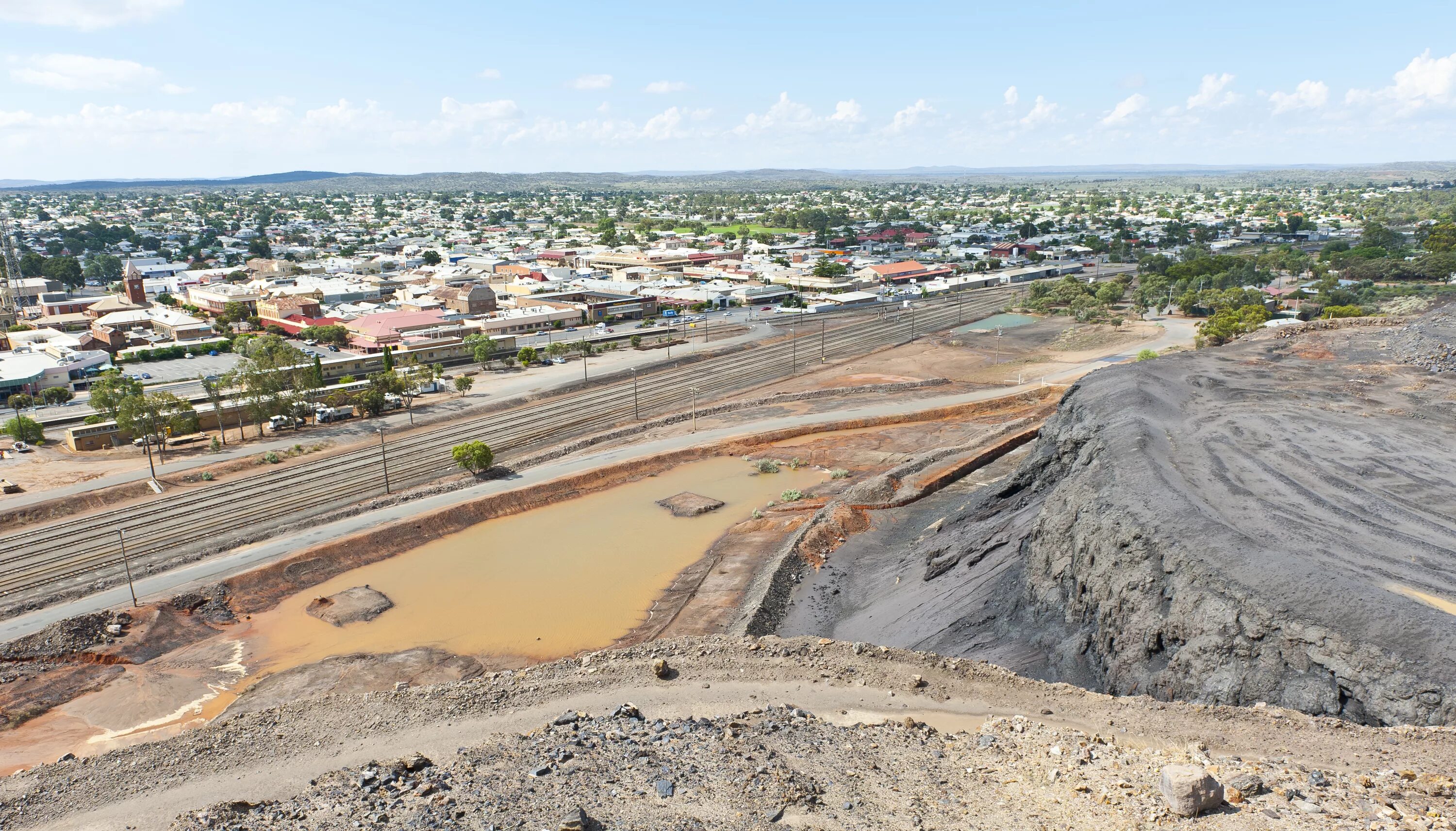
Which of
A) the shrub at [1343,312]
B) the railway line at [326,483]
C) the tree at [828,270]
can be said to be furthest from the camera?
the tree at [828,270]

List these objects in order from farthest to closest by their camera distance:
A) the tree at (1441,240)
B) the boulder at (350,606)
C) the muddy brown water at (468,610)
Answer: the tree at (1441,240) → the boulder at (350,606) → the muddy brown water at (468,610)

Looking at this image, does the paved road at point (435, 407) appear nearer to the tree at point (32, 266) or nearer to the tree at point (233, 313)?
the tree at point (233, 313)

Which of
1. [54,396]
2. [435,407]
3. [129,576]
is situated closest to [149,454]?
[129,576]

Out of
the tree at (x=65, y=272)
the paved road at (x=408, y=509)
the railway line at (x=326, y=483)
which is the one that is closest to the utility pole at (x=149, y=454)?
the railway line at (x=326, y=483)

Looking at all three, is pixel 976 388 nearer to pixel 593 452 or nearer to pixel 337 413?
pixel 593 452

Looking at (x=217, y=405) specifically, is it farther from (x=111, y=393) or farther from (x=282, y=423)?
(x=111, y=393)

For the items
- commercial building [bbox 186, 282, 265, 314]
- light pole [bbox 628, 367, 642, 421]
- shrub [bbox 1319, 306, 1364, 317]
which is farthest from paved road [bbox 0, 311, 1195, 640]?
commercial building [bbox 186, 282, 265, 314]

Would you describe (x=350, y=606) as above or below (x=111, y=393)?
below

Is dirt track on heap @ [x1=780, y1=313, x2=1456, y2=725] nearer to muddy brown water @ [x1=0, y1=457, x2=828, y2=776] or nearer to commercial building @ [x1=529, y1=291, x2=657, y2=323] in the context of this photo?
muddy brown water @ [x1=0, y1=457, x2=828, y2=776]
